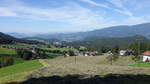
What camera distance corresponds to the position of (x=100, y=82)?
14.5 meters

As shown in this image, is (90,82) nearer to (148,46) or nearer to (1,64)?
(1,64)

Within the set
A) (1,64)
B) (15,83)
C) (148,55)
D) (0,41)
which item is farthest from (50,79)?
(0,41)

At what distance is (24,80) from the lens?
14781 millimetres

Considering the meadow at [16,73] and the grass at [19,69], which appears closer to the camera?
the meadow at [16,73]

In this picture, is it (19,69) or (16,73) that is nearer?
(16,73)

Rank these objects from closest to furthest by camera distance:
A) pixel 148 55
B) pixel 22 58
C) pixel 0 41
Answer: pixel 148 55, pixel 22 58, pixel 0 41

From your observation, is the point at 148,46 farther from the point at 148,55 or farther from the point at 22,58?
the point at 22,58

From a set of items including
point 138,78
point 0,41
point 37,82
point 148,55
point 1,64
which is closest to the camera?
point 37,82

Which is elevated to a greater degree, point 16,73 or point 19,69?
point 16,73

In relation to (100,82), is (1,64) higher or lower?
lower

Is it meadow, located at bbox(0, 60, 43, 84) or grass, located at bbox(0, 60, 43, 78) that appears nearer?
meadow, located at bbox(0, 60, 43, 84)

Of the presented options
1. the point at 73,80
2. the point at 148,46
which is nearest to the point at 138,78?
the point at 73,80

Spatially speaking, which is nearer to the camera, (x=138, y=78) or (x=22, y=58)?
(x=138, y=78)

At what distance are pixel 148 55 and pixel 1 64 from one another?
45.4 metres
